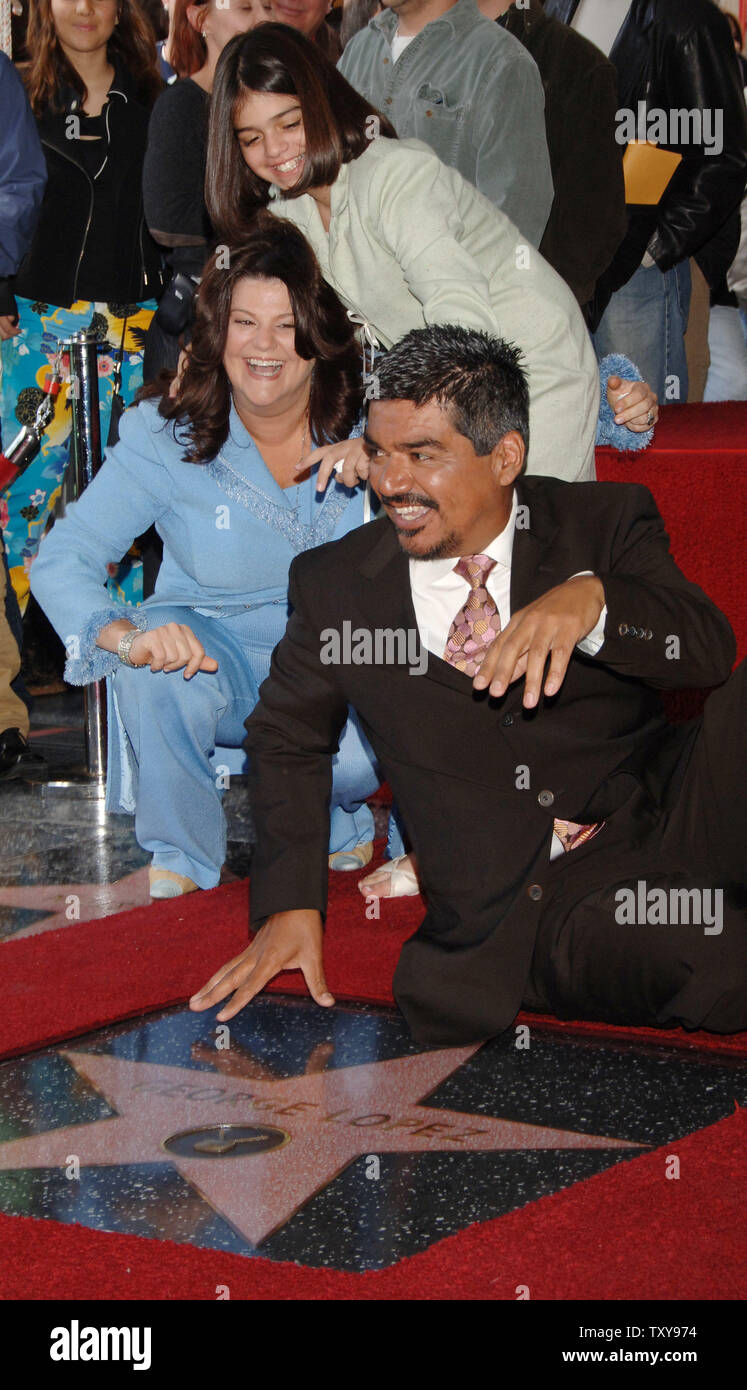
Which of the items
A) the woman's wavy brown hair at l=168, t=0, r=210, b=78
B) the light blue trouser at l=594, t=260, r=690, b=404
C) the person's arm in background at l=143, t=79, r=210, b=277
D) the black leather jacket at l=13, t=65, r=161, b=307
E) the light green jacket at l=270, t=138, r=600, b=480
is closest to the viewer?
the light green jacket at l=270, t=138, r=600, b=480

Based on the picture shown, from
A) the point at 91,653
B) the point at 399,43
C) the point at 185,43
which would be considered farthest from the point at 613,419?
the point at 185,43

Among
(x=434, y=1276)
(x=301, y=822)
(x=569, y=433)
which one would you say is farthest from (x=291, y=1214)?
(x=569, y=433)

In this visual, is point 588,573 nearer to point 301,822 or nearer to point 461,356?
point 461,356

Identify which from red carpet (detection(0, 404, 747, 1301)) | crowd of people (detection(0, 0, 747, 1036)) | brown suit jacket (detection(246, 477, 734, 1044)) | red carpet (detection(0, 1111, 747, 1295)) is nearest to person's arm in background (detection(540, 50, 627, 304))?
crowd of people (detection(0, 0, 747, 1036))

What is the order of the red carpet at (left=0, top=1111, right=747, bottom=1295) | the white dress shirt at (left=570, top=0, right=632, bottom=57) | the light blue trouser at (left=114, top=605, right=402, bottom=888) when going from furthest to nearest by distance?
the white dress shirt at (left=570, top=0, right=632, bottom=57) → the light blue trouser at (left=114, top=605, right=402, bottom=888) → the red carpet at (left=0, top=1111, right=747, bottom=1295)

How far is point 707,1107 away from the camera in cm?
198

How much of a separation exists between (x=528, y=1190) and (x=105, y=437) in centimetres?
308

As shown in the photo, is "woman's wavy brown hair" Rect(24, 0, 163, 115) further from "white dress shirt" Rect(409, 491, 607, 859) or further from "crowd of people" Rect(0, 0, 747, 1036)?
"white dress shirt" Rect(409, 491, 607, 859)

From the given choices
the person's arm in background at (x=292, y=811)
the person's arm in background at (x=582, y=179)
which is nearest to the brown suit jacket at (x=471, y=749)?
the person's arm in background at (x=292, y=811)

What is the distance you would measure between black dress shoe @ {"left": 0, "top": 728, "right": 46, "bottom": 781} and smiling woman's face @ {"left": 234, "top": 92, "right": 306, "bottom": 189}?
2.08m

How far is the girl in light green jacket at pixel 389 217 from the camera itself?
8.03 feet

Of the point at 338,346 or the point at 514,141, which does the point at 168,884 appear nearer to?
the point at 338,346

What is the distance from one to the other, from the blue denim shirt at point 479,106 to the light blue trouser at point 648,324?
90cm

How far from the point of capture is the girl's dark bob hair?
2480mm
